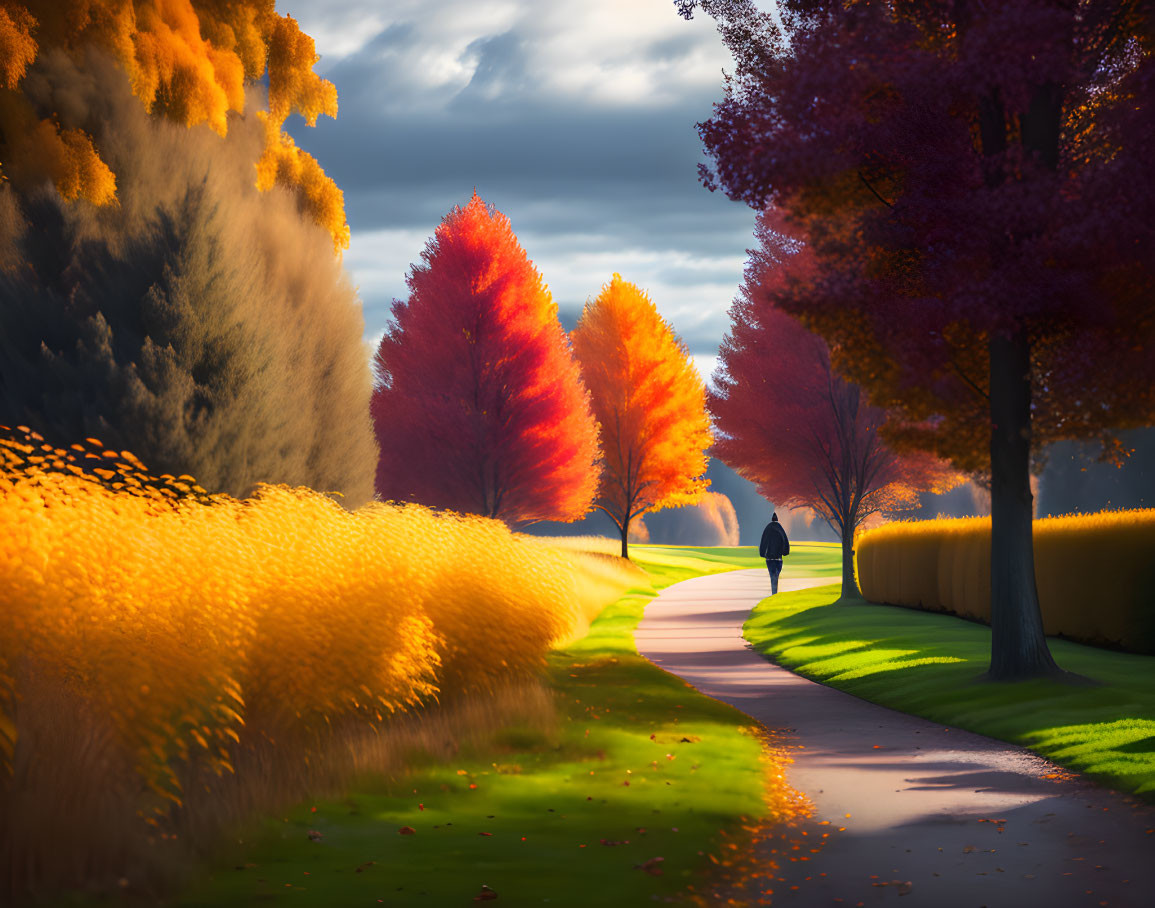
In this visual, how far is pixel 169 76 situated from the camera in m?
16.5

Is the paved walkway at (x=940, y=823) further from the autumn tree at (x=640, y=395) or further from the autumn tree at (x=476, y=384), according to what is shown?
the autumn tree at (x=640, y=395)

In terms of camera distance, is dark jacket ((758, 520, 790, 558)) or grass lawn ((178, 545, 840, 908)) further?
dark jacket ((758, 520, 790, 558))

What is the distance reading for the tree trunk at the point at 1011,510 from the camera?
44.2 feet

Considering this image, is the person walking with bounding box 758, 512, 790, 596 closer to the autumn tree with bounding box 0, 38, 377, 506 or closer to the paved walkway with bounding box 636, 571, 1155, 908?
the autumn tree with bounding box 0, 38, 377, 506

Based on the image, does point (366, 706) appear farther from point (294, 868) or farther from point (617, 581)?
point (617, 581)

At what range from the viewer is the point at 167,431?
47.8ft

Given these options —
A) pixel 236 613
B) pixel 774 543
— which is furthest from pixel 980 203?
pixel 774 543

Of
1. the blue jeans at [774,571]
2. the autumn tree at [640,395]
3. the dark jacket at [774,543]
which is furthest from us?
the autumn tree at [640,395]

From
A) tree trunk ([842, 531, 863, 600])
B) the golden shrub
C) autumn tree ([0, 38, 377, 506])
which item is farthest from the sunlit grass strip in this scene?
autumn tree ([0, 38, 377, 506])

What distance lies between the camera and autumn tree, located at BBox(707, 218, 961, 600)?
1075 inches

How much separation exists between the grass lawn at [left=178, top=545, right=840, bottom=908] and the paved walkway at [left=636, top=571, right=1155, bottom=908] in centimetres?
52

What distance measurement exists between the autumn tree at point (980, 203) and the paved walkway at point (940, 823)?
341 cm

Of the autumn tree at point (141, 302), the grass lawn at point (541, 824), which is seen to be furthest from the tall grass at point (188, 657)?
the autumn tree at point (141, 302)

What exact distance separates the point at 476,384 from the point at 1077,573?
15.9 m
